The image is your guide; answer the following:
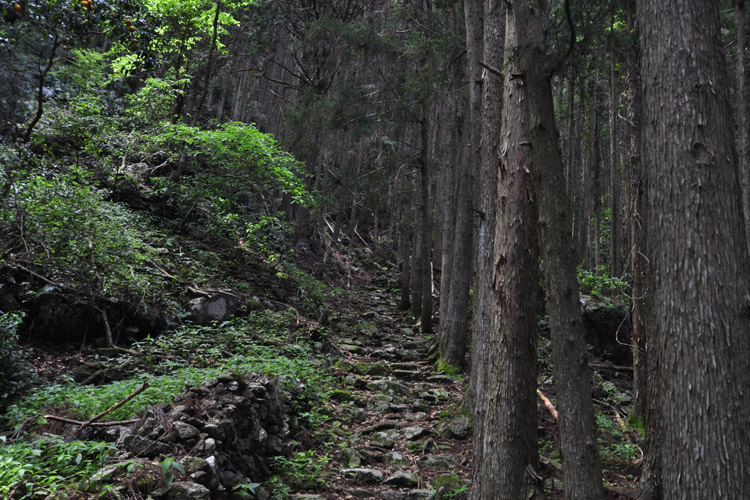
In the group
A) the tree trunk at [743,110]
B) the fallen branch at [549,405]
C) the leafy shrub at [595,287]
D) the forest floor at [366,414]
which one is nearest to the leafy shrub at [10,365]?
the forest floor at [366,414]

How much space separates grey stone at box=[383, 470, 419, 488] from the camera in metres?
5.30

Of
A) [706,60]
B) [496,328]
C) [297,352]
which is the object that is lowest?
[297,352]

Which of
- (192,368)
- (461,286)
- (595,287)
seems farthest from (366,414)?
(595,287)

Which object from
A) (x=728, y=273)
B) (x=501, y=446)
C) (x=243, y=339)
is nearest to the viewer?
(x=728, y=273)

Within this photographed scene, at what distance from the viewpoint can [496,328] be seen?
400cm

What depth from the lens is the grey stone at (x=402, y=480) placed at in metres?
5.30

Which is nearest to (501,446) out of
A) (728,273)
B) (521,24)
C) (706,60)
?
(728,273)

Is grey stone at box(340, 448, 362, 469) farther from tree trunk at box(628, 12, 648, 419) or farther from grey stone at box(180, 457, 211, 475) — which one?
tree trunk at box(628, 12, 648, 419)

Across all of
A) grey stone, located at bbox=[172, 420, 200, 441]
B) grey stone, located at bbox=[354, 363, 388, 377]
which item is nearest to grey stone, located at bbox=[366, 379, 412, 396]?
grey stone, located at bbox=[354, 363, 388, 377]

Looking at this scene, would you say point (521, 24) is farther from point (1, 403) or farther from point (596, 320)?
point (596, 320)

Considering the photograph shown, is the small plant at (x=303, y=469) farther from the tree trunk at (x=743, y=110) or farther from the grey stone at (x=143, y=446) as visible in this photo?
the tree trunk at (x=743, y=110)

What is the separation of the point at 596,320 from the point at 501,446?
9171mm

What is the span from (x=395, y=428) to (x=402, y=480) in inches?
61.7

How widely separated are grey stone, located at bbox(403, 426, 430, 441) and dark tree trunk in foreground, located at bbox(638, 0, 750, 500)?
461 cm
